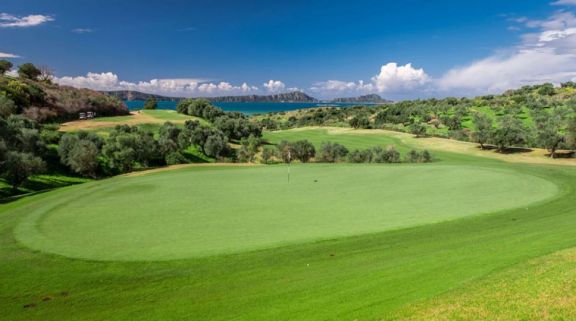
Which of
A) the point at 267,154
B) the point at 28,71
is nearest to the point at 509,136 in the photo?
the point at 267,154

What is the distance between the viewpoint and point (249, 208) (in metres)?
18.3

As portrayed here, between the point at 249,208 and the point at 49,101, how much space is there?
7025 centimetres

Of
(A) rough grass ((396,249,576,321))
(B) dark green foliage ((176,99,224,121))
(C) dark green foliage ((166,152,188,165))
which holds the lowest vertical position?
(C) dark green foliage ((166,152,188,165))

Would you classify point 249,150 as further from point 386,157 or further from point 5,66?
point 5,66

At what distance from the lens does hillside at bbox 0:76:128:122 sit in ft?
200

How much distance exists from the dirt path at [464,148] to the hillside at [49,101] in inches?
2257

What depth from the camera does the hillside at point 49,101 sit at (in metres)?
60.8

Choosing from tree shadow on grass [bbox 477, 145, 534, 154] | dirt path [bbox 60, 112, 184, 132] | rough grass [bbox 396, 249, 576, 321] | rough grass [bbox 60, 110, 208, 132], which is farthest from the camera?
rough grass [bbox 60, 110, 208, 132]

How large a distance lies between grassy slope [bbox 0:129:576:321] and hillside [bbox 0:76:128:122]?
51.9 metres

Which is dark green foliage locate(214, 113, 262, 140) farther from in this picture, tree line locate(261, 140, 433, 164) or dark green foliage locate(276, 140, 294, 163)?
tree line locate(261, 140, 433, 164)

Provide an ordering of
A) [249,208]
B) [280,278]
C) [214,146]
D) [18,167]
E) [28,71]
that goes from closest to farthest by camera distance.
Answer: [280,278]
[249,208]
[18,167]
[214,146]
[28,71]

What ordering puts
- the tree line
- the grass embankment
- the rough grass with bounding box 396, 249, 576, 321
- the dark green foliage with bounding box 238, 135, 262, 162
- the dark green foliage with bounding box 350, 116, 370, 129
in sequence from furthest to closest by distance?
the dark green foliage with bounding box 350, 116, 370, 129
the grass embankment
the dark green foliage with bounding box 238, 135, 262, 162
the tree line
the rough grass with bounding box 396, 249, 576, 321

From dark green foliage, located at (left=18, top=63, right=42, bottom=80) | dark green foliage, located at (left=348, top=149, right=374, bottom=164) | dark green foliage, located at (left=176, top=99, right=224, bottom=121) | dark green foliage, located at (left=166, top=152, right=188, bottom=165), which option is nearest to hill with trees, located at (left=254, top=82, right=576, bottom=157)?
dark green foliage, located at (left=348, top=149, right=374, bottom=164)

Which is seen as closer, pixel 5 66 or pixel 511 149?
pixel 511 149
